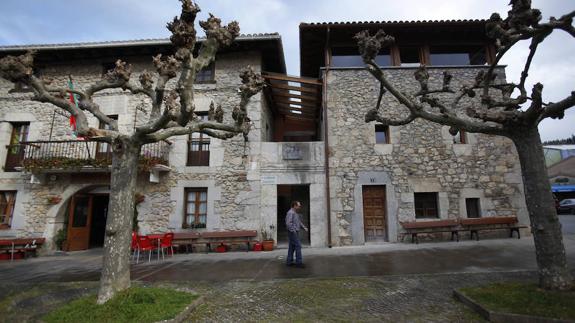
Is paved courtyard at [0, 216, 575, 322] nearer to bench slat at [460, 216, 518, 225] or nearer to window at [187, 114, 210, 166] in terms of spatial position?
bench slat at [460, 216, 518, 225]

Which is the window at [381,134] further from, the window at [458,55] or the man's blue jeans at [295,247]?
the man's blue jeans at [295,247]

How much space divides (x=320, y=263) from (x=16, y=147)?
1214 cm

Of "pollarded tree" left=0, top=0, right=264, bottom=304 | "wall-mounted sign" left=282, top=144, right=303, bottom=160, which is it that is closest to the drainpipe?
"wall-mounted sign" left=282, top=144, right=303, bottom=160

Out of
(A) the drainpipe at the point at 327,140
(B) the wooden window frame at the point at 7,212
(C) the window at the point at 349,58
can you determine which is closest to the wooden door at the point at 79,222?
(B) the wooden window frame at the point at 7,212

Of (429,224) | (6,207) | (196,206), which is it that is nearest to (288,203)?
(196,206)

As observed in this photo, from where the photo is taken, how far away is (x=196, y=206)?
9.96 meters

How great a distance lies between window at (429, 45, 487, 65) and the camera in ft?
35.5

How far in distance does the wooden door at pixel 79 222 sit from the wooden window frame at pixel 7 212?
2.03 meters

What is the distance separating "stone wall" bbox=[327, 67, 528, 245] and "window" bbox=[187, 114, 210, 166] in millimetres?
4512

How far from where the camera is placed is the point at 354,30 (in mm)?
10570

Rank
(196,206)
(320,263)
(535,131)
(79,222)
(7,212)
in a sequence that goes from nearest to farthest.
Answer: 1. (535,131)
2. (320,263)
3. (196,206)
4. (7,212)
5. (79,222)

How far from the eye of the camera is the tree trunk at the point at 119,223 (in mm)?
3949

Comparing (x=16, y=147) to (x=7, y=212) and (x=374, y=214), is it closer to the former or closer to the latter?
(x=7, y=212)

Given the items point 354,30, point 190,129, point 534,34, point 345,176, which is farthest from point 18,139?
point 534,34
